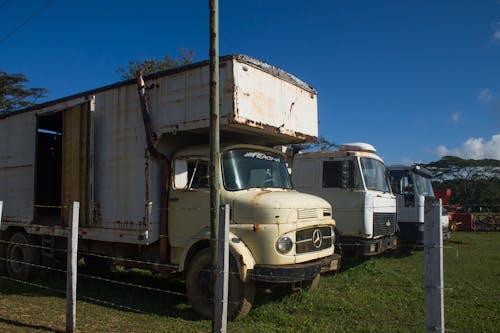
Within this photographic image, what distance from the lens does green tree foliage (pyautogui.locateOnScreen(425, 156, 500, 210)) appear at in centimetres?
5050

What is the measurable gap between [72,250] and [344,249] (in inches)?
250

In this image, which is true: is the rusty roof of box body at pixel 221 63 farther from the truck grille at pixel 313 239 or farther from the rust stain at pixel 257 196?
the truck grille at pixel 313 239

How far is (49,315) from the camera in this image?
6457 millimetres

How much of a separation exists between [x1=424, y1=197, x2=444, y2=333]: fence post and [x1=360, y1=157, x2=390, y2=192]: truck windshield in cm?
647

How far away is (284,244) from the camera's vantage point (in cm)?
608

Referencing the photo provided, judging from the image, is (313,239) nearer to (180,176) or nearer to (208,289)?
(208,289)

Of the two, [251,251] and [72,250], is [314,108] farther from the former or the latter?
[72,250]

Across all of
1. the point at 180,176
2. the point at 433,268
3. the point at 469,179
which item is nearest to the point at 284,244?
the point at 180,176

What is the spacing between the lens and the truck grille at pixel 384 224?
1015cm

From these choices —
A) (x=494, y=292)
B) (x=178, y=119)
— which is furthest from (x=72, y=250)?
(x=494, y=292)

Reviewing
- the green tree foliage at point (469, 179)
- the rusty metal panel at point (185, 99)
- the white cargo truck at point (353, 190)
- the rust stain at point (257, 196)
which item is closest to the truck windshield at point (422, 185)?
the white cargo truck at point (353, 190)

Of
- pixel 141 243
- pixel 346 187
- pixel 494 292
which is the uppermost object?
pixel 346 187

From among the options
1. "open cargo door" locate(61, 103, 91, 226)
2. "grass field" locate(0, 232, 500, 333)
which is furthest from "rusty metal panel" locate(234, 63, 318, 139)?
"open cargo door" locate(61, 103, 91, 226)

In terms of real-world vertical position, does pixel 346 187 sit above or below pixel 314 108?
below
